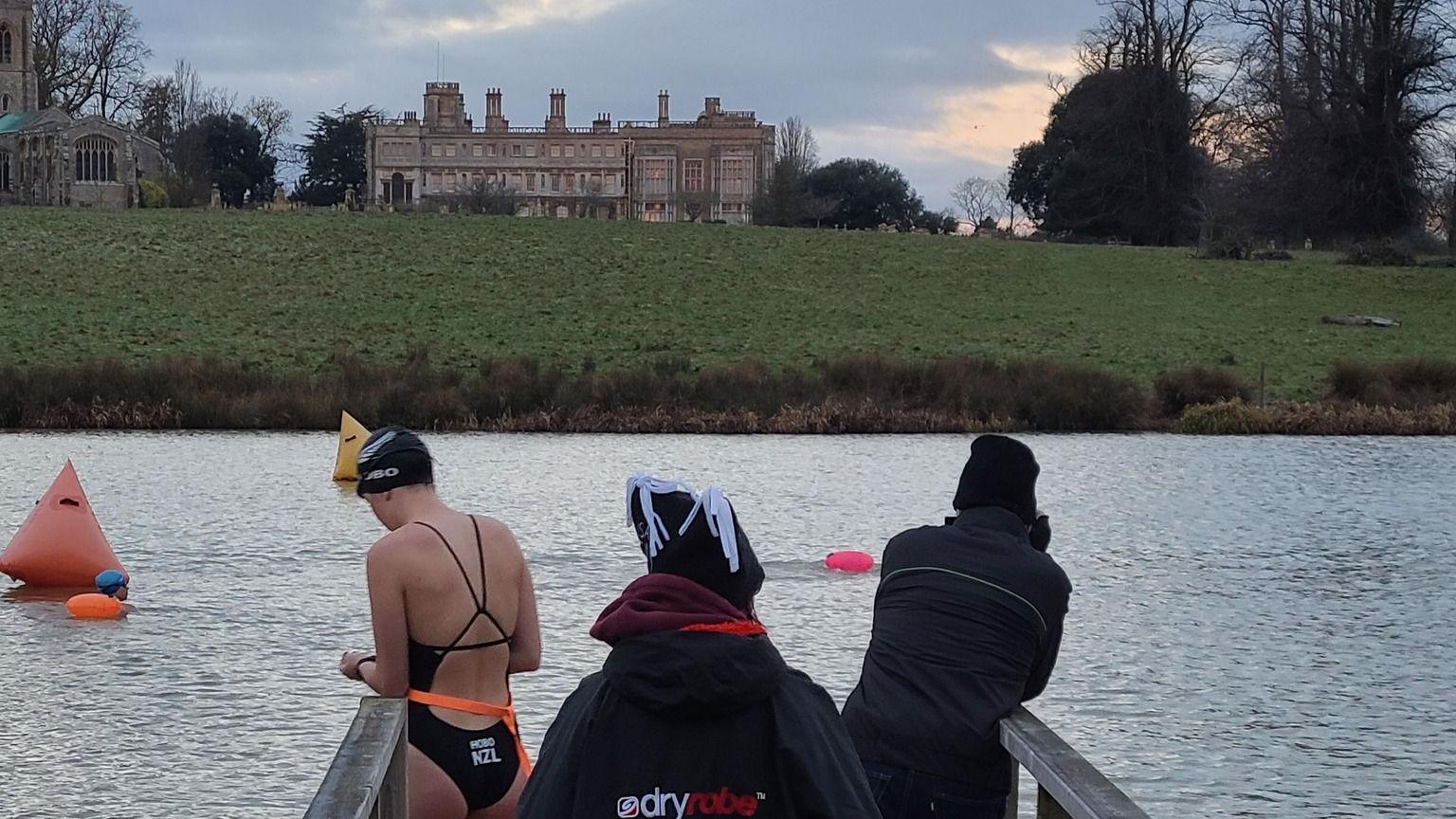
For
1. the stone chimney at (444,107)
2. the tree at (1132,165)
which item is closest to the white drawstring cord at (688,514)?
the tree at (1132,165)

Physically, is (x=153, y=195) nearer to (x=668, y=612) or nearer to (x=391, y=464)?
(x=391, y=464)

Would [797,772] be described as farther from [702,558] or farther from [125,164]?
[125,164]

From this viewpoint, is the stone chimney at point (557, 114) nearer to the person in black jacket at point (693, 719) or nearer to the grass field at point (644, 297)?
the grass field at point (644, 297)

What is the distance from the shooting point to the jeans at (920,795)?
16.7 feet

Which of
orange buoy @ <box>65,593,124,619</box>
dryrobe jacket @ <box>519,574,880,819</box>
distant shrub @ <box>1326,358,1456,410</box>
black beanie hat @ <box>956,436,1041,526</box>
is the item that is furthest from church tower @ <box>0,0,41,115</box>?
dryrobe jacket @ <box>519,574,880,819</box>

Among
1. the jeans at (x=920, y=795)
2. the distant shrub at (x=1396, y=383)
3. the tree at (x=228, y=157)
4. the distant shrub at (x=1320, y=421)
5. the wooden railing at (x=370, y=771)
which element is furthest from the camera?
the tree at (x=228, y=157)

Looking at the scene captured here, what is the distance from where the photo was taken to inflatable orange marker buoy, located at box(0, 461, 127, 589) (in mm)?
14391

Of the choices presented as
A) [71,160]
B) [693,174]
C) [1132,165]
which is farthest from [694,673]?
[693,174]

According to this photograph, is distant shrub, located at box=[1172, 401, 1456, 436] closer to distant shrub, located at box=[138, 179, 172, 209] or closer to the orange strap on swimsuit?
the orange strap on swimsuit

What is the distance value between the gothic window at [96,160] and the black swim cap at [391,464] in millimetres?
97076

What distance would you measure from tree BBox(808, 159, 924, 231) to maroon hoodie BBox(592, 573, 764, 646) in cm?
9954

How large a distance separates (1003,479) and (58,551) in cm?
Result: 1101

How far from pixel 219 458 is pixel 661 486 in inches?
963

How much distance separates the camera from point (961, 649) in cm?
516
